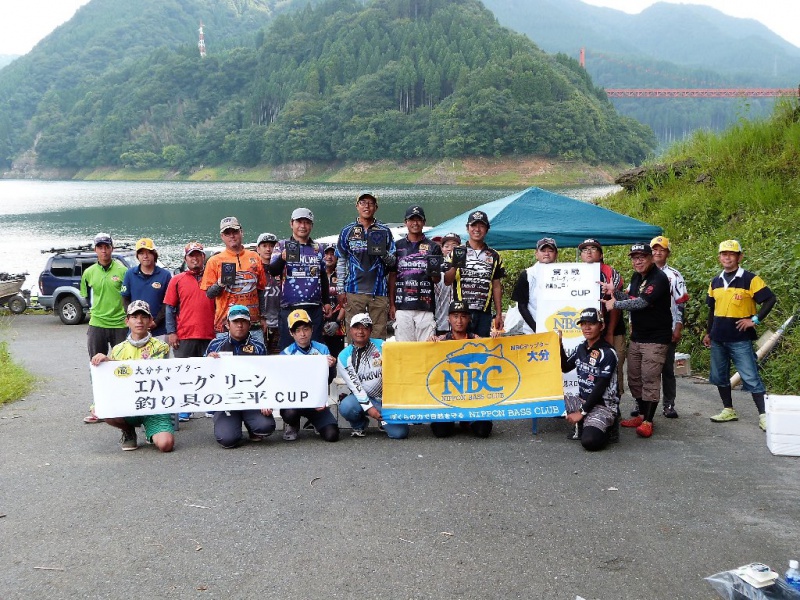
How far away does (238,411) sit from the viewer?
25.4 feet

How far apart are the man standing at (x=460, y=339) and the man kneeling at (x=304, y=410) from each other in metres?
1.06

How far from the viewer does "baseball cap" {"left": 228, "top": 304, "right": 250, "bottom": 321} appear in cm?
778

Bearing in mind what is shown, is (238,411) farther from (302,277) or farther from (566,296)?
(566,296)

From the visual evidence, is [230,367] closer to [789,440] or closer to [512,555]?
[512,555]

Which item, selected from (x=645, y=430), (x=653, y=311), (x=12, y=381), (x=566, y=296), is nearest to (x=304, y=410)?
(x=566, y=296)

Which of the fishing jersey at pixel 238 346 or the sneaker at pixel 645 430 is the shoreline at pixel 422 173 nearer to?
the sneaker at pixel 645 430

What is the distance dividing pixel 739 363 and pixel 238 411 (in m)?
5.26

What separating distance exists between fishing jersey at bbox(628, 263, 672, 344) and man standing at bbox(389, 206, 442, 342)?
2.16m

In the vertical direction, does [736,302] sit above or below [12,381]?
above

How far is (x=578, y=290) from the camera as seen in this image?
336 inches

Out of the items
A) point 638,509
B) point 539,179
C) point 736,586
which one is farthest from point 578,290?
point 539,179

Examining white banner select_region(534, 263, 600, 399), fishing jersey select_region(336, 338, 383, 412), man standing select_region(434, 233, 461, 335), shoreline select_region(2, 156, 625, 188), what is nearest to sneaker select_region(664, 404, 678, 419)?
white banner select_region(534, 263, 600, 399)

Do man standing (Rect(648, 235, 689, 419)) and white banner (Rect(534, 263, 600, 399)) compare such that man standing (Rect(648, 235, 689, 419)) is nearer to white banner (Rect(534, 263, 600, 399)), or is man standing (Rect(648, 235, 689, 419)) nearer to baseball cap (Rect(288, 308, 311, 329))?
white banner (Rect(534, 263, 600, 399))

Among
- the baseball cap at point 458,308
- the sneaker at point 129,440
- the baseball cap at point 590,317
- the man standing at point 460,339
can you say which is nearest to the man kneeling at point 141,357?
the sneaker at point 129,440
